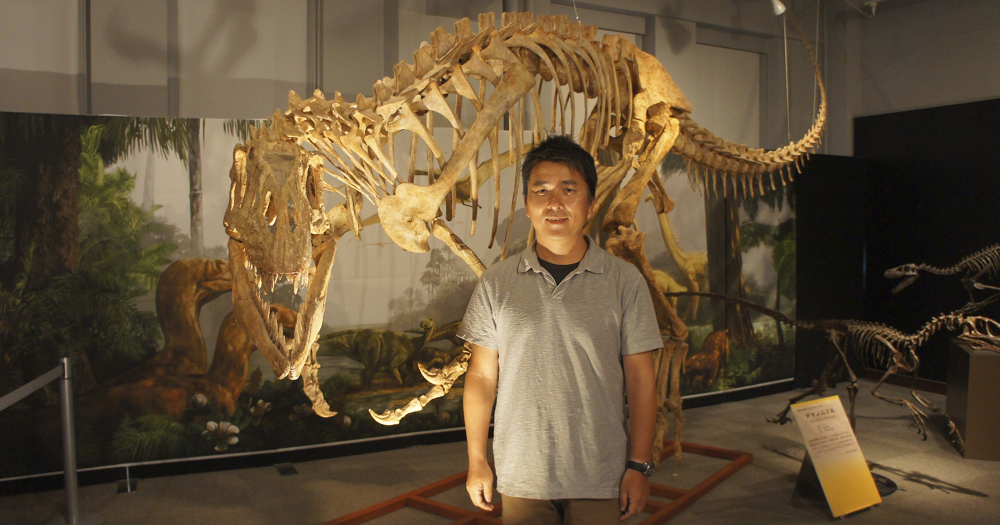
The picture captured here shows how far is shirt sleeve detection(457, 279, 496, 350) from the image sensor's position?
2131 mm

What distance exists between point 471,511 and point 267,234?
214 cm

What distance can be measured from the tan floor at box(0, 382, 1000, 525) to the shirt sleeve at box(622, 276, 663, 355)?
2.60 metres

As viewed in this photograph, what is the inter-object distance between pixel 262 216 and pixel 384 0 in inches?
136

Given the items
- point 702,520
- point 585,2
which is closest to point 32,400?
point 702,520

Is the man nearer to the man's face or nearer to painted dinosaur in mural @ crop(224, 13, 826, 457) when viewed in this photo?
the man's face

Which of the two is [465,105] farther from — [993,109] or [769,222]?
[993,109]

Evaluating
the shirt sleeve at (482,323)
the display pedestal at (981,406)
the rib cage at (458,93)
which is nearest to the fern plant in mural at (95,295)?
the rib cage at (458,93)

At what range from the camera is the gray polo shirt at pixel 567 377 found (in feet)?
6.53

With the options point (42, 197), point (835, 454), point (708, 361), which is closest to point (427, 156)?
point (42, 197)

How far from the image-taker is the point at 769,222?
727cm

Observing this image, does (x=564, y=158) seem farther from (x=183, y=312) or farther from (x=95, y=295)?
(x=95, y=295)

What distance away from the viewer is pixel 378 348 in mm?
5465

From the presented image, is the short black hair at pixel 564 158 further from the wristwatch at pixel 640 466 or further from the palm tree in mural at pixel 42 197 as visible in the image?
the palm tree in mural at pixel 42 197

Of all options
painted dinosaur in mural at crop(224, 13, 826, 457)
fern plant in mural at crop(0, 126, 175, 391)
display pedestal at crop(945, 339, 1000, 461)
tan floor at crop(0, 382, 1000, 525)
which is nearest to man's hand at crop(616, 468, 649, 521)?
painted dinosaur in mural at crop(224, 13, 826, 457)
